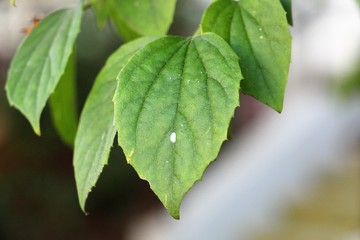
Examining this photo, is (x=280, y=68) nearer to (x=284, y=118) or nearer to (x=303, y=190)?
(x=303, y=190)

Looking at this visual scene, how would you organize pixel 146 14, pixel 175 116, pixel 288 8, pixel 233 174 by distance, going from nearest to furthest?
pixel 175 116 < pixel 288 8 < pixel 146 14 < pixel 233 174

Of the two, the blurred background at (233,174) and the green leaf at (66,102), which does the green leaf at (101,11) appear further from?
the blurred background at (233,174)

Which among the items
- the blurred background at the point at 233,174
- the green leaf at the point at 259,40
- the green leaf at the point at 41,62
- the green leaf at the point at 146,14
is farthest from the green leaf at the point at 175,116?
the blurred background at the point at 233,174

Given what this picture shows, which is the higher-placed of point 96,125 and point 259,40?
point 259,40

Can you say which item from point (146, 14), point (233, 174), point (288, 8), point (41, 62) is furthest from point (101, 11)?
point (233, 174)

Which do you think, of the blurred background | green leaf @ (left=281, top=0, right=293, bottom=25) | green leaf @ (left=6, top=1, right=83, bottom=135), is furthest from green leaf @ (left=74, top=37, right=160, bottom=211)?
the blurred background

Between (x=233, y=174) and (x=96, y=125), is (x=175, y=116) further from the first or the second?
(x=233, y=174)

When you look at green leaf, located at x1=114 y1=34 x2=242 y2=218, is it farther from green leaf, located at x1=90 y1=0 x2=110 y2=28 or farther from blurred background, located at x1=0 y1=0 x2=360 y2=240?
blurred background, located at x1=0 y1=0 x2=360 y2=240

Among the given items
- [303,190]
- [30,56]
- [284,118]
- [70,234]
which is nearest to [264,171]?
[303,190]
